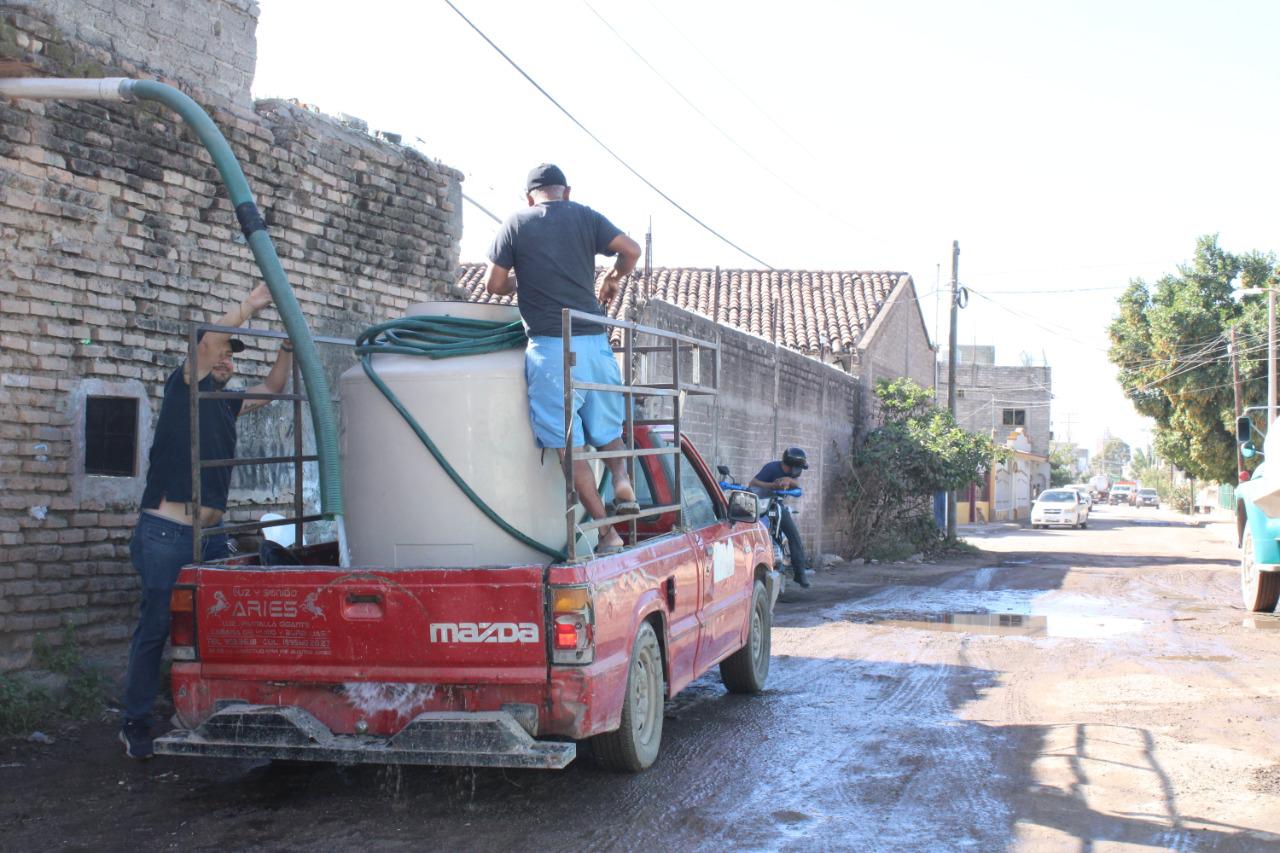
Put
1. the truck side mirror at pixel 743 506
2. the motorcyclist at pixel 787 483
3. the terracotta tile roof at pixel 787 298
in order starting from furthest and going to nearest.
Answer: the terracotta tile roof at pixel 787 298, the motorcyclist at pixel 787 483, the truck side mirror at pixel 743 506

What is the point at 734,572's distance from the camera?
24.0 ft

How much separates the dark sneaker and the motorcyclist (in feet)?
25.5

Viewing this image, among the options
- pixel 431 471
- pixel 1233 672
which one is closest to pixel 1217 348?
pixel 1233 672

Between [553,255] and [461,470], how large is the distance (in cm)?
115

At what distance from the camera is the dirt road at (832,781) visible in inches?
185

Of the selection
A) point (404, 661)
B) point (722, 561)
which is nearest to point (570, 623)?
point (404, 661)

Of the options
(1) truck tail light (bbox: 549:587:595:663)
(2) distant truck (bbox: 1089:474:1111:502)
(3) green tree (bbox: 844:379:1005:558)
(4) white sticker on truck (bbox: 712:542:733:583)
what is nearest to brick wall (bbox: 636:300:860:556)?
(3) green tree (bbox: 844:379:1005:558)

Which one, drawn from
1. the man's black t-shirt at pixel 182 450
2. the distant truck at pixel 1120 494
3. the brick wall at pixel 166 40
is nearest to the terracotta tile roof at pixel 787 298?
the brick wall at pixel 166 40

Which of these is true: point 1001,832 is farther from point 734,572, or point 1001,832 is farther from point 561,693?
point 734,572

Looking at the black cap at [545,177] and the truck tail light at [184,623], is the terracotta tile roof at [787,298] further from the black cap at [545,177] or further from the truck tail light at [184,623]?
the truck tail light at [184,623]

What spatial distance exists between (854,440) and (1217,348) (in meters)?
16.9

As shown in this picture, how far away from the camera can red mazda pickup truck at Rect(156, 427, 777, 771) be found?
473 cm

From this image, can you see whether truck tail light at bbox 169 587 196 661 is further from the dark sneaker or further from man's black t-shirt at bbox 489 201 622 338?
man's black t-shirt at bbox 489 201 622 338

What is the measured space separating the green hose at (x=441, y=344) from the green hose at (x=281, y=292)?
34cm
